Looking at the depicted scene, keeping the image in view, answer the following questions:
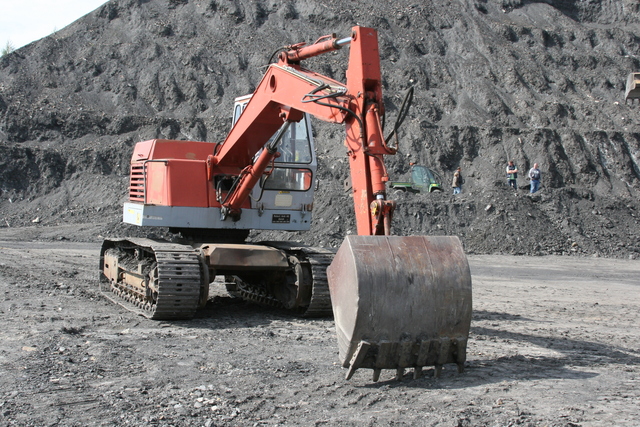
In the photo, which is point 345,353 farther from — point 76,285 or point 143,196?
point 76,285

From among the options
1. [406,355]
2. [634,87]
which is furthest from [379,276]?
[634,87]

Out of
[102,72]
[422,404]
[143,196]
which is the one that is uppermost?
[102,72]

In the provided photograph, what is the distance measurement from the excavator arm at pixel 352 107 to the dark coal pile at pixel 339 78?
15.7m

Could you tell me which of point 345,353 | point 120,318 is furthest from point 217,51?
point 345,353

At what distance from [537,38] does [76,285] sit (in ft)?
118

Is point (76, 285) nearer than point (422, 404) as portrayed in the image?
No

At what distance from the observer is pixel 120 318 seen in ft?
26.8

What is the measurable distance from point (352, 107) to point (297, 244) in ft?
11.7

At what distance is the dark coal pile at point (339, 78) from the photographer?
30.2 m

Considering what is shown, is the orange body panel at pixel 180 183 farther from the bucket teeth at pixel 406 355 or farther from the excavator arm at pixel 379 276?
the bucket teeth at pixel 406 355

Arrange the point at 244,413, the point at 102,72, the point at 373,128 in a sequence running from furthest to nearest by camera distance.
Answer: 1. the point at 102,72
2. the point at 373,128
3. the point at 244,413

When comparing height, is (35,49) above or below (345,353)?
above

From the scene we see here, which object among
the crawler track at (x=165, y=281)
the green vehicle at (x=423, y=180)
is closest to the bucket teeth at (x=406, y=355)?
Result: the crawler track at (x=165, y=281)

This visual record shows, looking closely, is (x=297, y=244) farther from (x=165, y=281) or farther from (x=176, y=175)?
(x=165, y=281)
